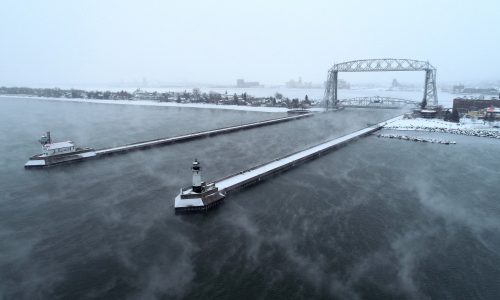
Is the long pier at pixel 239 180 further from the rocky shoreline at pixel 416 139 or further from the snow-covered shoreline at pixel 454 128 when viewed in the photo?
the snow-covered shoreline at pixel 454 128

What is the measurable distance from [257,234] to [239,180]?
4.46 metres

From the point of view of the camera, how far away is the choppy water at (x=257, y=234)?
25.0 feet

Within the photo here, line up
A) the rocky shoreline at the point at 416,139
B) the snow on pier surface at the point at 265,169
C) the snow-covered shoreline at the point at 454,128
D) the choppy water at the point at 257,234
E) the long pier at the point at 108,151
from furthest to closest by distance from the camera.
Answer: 1. the snow-covered shoreline at the point at 454,128
2. the rocky shoreline at the point at 416,139
3. the long pier at the point at 108,151
4. the snow on pier surface at the point at 265,169
5. the choppy water at the point at 257,234

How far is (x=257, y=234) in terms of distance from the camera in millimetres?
9906

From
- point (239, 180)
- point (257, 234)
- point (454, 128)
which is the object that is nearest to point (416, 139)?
point (454, 128)

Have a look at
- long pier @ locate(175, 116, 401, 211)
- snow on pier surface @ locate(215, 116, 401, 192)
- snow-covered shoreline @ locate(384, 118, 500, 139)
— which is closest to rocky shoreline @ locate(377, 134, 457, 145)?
snow-covered shoreline @ locate(384, 118, 500, 139)

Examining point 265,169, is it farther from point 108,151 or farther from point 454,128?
point 454,128

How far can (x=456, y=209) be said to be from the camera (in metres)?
12.0

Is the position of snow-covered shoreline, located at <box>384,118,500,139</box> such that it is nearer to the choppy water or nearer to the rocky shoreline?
the rocky shoreline

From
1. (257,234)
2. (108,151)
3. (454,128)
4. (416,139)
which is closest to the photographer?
(257,234)

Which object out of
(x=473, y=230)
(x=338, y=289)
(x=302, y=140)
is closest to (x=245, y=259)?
(x=338, y=289)

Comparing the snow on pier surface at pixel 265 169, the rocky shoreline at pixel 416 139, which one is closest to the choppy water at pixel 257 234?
the snow on pier surface at pixel 265 169

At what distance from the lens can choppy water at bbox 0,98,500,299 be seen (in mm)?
7625

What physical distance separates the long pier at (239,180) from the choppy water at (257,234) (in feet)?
1.49
